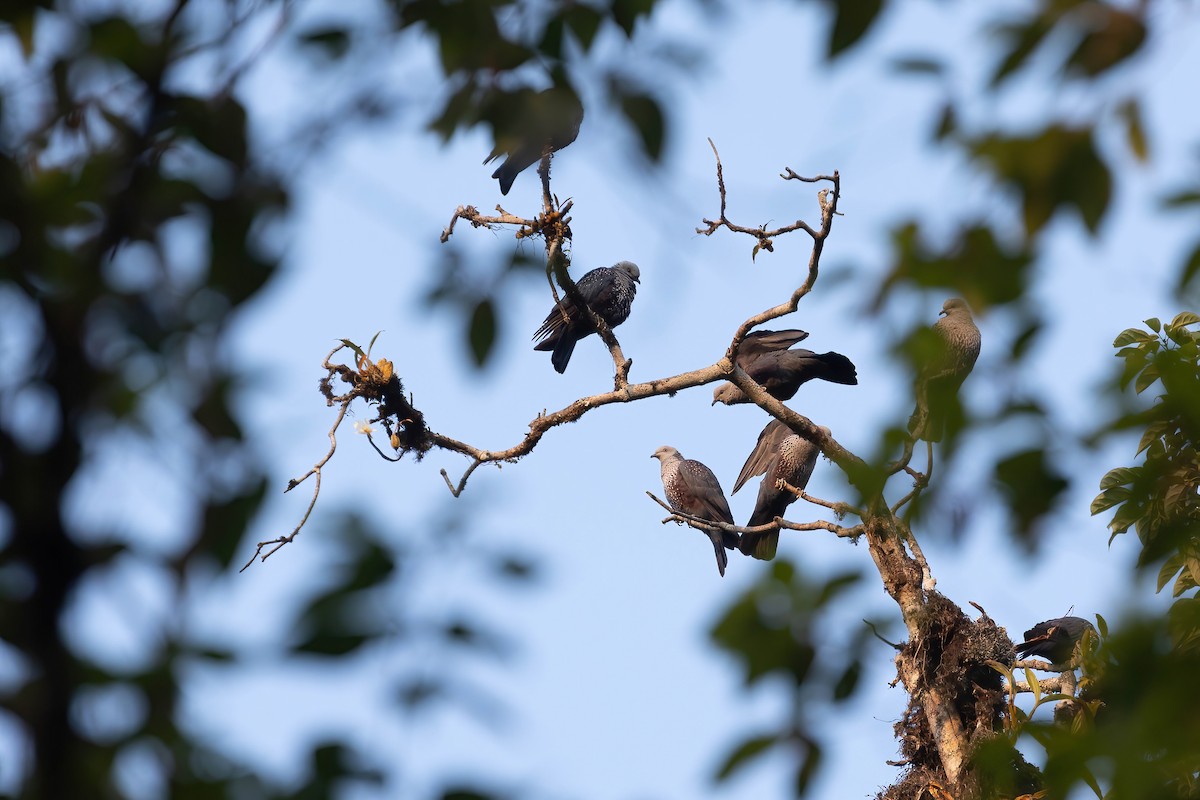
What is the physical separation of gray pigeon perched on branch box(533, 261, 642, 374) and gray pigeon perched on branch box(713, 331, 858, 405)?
93cm

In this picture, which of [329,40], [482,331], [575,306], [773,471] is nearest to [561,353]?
[575,306]

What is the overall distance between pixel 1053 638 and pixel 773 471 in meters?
1.76

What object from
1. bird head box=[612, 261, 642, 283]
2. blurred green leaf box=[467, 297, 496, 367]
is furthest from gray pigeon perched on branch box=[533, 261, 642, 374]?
blurred green leaf box=[467, 297, 496, 367]

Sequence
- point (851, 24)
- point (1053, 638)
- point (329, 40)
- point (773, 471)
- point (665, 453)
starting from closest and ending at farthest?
1. point (851, 24)
2. point (329, 40)
3. point (1053, 638)
4. point (773, 471)
5. point (665, 453)

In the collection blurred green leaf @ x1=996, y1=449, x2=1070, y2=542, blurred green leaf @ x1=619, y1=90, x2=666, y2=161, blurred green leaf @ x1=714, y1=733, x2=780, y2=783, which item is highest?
blurred green leaf @ x1=619, y1=90, x2=666, y2=161

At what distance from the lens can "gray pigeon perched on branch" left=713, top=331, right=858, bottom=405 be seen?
6.43 meters

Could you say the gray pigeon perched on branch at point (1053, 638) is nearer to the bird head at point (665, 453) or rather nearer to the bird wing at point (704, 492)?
the bird wing at point (704, 492)

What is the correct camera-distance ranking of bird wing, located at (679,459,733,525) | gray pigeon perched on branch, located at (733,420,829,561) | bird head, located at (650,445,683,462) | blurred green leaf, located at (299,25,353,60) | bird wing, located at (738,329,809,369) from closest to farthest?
blurred green leaf, located at (299,25,353,60), bird wing, located at (738,329,809,369), gray pigeon perched on branch, located at (733,420,829,561), bird wing, located at (679,459,733,525), bird head, located at (650,445,683,462)

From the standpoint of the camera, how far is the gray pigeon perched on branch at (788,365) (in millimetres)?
6426

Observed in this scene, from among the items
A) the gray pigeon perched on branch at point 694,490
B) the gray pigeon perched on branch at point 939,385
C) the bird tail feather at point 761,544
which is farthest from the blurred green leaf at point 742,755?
the gray pigeon perched on branch at point 694,490

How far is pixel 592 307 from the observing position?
739cm

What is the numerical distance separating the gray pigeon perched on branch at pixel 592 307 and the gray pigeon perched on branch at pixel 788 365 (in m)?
0.93

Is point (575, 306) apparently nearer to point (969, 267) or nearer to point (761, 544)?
point (761, 544)

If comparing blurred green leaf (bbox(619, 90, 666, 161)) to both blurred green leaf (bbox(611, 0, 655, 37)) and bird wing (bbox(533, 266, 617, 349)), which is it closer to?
blurred green leaf (bbox(611, 0, 655, 37))
